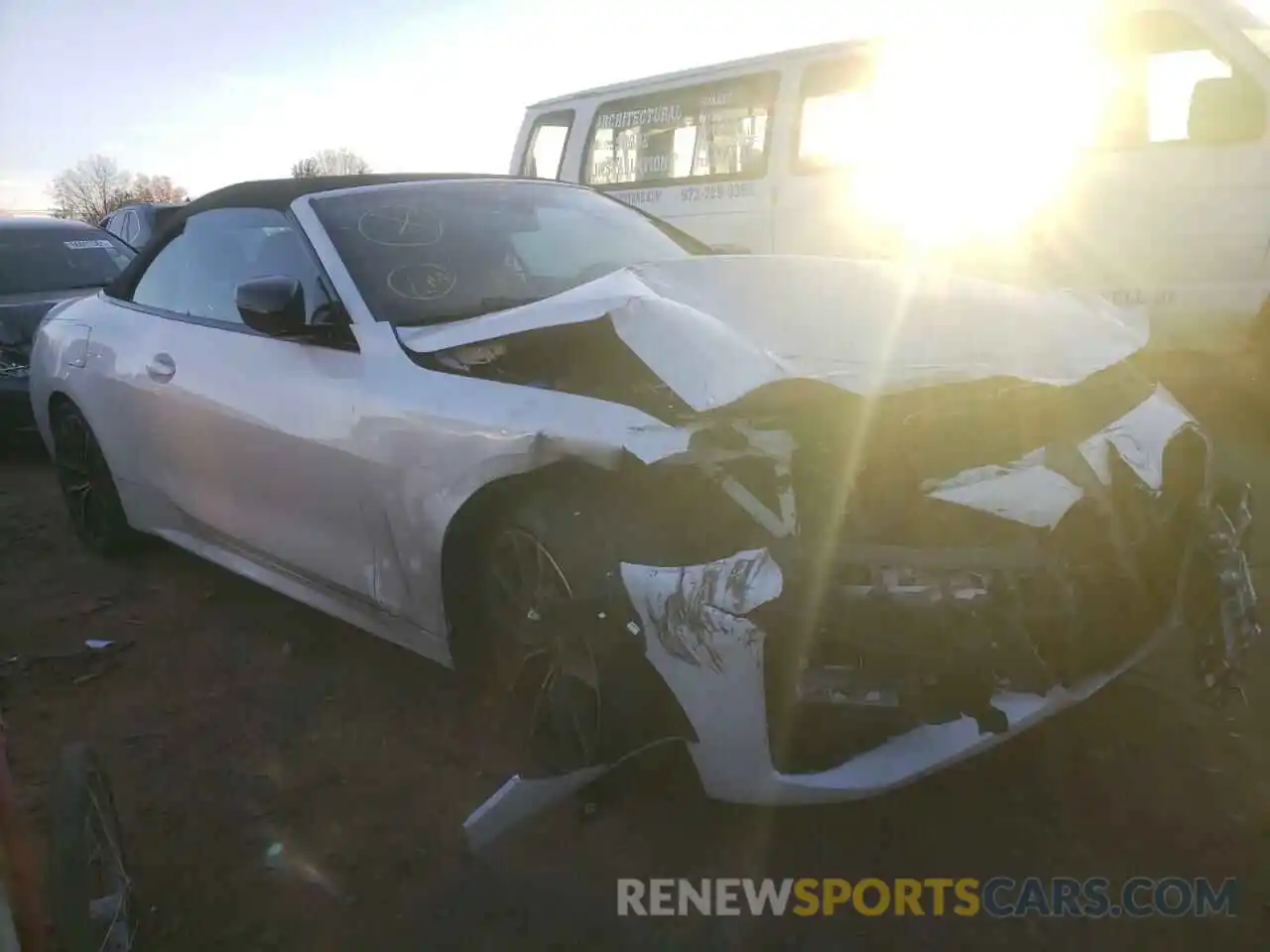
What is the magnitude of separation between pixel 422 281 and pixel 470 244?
275 mm

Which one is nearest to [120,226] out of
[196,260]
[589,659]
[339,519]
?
[196,260]

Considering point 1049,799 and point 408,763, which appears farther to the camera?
point 408,763

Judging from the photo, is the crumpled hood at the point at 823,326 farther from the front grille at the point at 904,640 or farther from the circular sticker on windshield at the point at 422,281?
the front grille at the point at 904,640

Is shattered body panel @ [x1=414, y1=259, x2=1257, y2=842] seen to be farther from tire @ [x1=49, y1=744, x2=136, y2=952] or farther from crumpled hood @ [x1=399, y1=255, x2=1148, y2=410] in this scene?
tire @ [x1=49, y1=744, x2=136, y2=952]

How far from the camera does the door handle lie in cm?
368

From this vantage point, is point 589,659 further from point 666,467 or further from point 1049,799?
point 1049,799

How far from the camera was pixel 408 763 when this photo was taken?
284 centimetres

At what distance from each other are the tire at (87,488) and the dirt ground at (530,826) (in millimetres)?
1108

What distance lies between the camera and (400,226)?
11.1ft

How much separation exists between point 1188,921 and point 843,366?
49.7 inches

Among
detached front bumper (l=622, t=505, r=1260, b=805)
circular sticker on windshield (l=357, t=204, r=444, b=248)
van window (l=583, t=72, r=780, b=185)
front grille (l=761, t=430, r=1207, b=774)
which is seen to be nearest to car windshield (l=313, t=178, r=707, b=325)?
circular sticker on windshield (l=357, t=204, r=444, b=248)

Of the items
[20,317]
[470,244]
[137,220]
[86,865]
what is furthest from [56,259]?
[137,220]

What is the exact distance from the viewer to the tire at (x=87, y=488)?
170 inches

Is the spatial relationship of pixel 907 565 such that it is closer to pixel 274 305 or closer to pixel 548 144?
pixel 274 305
